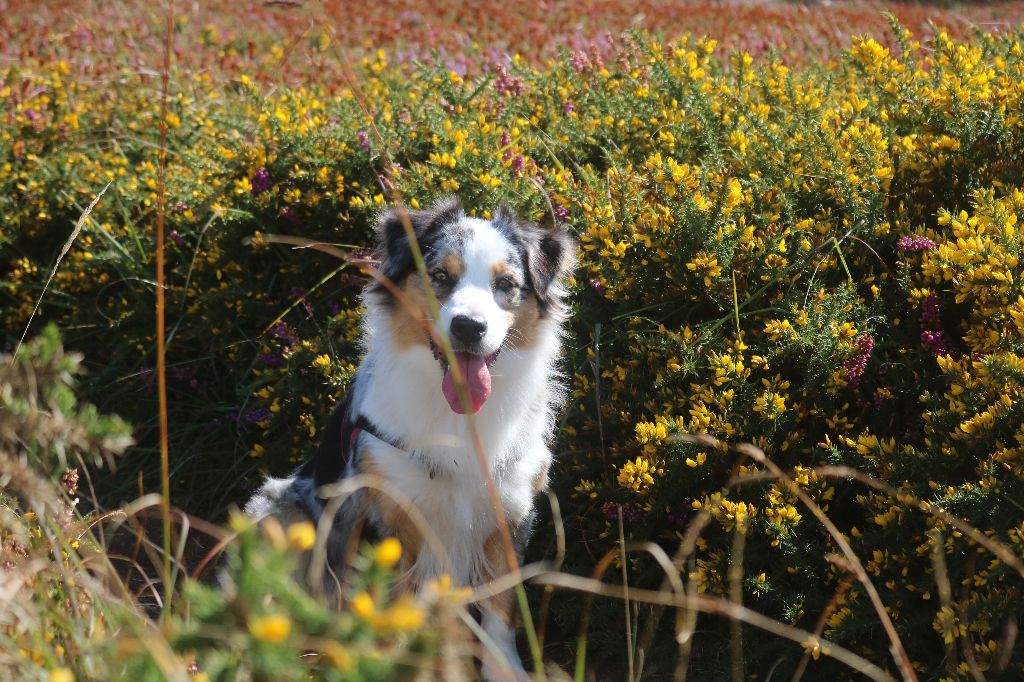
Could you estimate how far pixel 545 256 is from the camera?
11.4 feet

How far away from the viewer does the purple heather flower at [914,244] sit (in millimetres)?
3641

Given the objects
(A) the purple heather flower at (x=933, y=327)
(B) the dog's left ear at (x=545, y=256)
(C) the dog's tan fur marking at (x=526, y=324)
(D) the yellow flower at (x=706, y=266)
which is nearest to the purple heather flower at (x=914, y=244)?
(A) the purple heather flower at (x=933, y=327)

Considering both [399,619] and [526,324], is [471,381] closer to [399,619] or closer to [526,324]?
[526,324]

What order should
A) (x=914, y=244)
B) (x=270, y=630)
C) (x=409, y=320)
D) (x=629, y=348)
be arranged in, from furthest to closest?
1. (x=629, y=348)
2. (x=914, y=244)
3. (x=409, y=320)
4. (x=270, y=630)

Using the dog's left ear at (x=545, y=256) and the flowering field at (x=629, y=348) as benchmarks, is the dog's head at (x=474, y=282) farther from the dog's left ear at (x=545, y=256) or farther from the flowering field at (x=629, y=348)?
the flowering field at (x=629, y=348)

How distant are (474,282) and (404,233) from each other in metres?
0.37

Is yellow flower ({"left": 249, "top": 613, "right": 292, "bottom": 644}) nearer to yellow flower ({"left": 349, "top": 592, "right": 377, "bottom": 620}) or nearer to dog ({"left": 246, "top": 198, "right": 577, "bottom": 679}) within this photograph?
yellow flower ({"left": 349, "top": 592, "right": 377, "bottom": 620})

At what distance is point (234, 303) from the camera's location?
480 cm

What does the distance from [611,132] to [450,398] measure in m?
2.15

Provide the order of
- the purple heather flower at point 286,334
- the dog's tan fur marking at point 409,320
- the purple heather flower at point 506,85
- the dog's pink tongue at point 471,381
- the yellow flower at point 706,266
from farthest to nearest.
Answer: the purple heather flower at point 506,85 → the purple heather flower at point 286,334 → the yellow flower at point 706,266 → the dog's tan fur marking at point 409,320 → the dog's pink tongue at point 471,381

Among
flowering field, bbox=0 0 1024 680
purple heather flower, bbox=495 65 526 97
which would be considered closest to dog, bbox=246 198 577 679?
flowering field, bbox=0 0 1024 680

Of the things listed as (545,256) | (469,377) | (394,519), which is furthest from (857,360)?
(394,519)

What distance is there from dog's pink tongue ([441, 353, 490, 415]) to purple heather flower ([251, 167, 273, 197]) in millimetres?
1977

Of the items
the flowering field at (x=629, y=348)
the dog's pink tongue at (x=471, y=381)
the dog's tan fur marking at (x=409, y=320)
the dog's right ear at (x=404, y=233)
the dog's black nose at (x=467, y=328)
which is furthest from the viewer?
the dog's right ear at (x=404, y=233)
